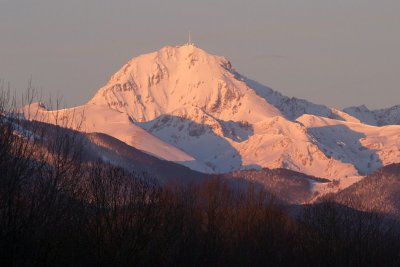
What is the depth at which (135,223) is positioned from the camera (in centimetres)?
5356

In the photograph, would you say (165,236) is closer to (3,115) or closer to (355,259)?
(3,115)

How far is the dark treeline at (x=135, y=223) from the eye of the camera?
43.3 m

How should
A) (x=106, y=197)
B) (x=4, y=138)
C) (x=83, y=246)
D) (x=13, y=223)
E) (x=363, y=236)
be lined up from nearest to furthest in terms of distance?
(x=13, y=223) → (x=4, y=138) → (x=83, y=246) → (x=106, y=197) → (x=363, y=236)

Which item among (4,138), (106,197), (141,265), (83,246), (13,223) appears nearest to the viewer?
(13,223)

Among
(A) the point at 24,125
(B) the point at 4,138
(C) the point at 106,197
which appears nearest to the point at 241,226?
(C) the point at 106,197

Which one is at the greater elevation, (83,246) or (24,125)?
(24,125)

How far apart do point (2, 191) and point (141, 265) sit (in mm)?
11238

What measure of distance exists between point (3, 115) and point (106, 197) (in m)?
10.1

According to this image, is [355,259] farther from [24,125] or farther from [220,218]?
[24,125]

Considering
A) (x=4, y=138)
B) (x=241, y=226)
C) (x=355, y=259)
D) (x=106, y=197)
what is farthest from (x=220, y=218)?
(x=4, y=138)

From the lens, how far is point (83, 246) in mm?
48875

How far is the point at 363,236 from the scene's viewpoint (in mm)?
88125

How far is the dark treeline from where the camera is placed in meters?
43.3

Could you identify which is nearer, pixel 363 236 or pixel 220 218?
pixel 220 218
